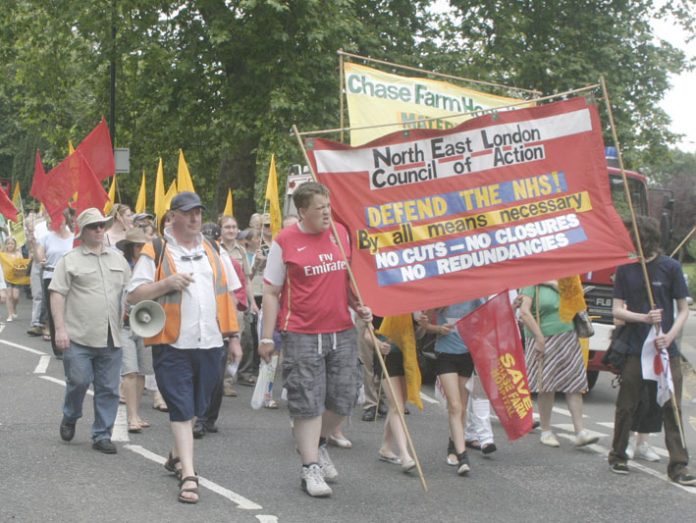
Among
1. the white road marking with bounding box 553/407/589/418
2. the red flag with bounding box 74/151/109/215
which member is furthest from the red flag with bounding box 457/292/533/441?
the red flag with bounding box 74/151/109/215

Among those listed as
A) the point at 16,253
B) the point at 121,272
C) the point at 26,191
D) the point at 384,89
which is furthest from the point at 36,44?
the point at 26,191

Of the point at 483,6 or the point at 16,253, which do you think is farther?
the point at 483,6

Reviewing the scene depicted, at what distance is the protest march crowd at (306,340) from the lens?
22.5ft

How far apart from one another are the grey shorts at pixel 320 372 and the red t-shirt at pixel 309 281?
0.07 metres

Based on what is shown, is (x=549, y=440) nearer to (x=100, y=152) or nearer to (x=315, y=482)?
(x=315, y=482)

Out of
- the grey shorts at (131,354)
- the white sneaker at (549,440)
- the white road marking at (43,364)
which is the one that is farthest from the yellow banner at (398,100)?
the white road marking at (43,364)

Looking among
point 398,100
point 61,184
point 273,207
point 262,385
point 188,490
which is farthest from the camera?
point 273,207

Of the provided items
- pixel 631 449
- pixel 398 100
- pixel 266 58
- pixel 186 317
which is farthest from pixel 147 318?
pixel 266 58

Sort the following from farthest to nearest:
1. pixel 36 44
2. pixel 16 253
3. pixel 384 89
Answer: pixel 36 44, pixel 16 253, pixel 384 89

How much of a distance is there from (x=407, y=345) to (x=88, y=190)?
6464 mm

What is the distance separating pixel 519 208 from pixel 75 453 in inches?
135

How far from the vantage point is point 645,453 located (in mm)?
8523

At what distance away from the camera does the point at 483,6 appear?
2403cm

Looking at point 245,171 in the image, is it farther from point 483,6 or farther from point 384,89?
point 384,89
